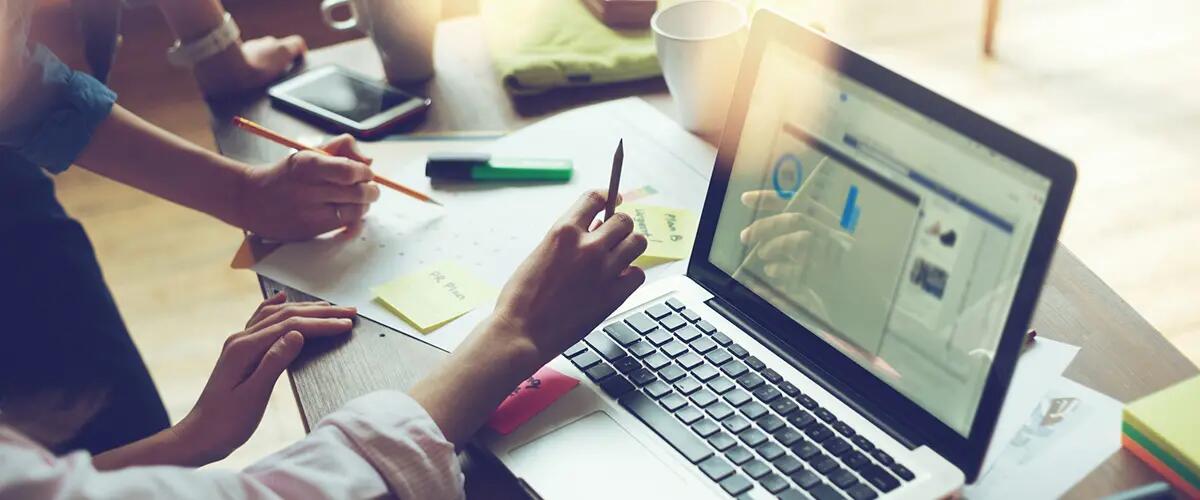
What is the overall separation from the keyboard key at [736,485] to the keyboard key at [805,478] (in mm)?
28

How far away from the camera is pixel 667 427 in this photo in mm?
710

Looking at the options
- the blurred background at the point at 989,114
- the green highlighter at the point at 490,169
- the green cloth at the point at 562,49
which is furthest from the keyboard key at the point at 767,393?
the blurred background at the point at 989,114

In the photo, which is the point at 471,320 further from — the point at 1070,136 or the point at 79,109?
the point at 1070,136

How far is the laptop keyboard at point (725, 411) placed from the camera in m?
0.66

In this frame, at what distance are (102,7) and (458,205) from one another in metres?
0.47

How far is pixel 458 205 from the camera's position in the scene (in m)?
1.01

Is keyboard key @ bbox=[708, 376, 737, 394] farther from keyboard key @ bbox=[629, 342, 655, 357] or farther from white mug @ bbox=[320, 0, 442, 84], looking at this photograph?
white mug @ bbox=[320, 0, 442, 84]

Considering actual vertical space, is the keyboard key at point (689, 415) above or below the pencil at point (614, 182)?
below

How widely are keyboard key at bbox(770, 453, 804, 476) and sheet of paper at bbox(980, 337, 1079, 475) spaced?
0.11 meters

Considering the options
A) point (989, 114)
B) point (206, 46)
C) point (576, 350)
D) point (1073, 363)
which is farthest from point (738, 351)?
point (989, 114)

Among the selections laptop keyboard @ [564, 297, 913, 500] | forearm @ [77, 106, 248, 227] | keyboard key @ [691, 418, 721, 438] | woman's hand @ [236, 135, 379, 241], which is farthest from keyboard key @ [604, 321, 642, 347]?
forearm @ [77, 106, 248, 227]

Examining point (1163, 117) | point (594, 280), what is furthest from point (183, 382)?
point (1163, 117)

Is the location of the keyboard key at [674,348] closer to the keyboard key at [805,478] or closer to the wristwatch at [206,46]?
the keyboard key at [805,478]

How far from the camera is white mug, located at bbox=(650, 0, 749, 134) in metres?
1.02
